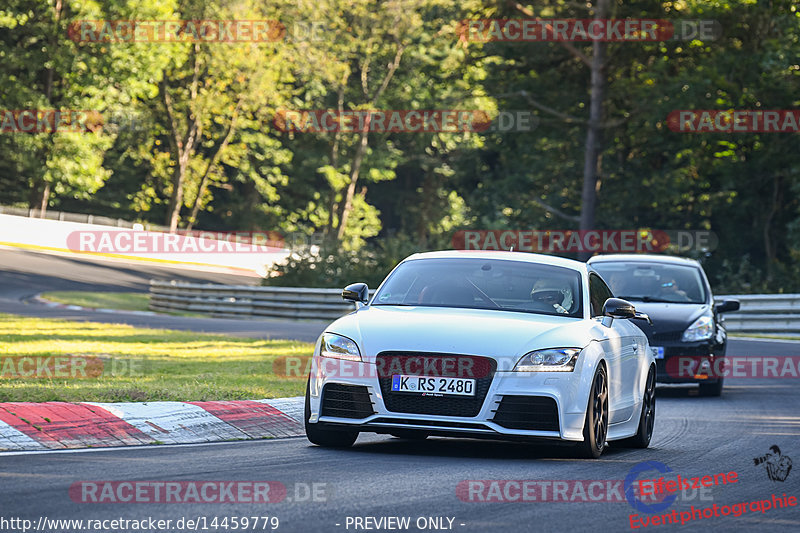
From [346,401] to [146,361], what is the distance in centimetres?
844

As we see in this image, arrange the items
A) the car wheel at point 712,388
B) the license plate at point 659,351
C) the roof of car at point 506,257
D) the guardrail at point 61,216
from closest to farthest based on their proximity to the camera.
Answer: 1. the roof of car at point 506,257
2. the license plate at point 659,351
3. the car wheel at point 712,388
4. the guardrail at point 61,216

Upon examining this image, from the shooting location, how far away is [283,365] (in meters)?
17.4

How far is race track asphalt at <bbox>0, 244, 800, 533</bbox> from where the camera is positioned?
6.40 m

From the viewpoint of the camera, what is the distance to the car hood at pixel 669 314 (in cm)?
1620

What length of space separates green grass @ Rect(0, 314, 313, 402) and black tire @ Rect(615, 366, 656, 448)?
11.7 feet

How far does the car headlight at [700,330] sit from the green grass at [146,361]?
192 inches

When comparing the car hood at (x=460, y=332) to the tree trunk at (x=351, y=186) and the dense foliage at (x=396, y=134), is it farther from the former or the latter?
the tree trunk at (x=351, y=186)

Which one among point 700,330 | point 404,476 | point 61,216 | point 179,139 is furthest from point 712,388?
point 179,139

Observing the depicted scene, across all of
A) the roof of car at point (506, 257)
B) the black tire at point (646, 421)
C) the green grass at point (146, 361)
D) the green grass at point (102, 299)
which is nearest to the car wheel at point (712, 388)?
the green grass at point (146, 361)

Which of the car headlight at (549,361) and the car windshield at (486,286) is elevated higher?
the car windshield at (486,286)

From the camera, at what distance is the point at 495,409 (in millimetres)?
8672

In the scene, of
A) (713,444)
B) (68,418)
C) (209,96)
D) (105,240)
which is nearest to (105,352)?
(68,418)

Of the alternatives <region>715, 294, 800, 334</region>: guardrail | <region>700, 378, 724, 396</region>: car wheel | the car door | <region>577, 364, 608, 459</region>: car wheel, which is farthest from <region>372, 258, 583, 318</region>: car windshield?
<region>715, 294, 800, 334</region>: guardrail

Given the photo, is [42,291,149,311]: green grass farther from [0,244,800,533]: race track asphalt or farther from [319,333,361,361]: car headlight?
[319,333,361,361]: car headlight
